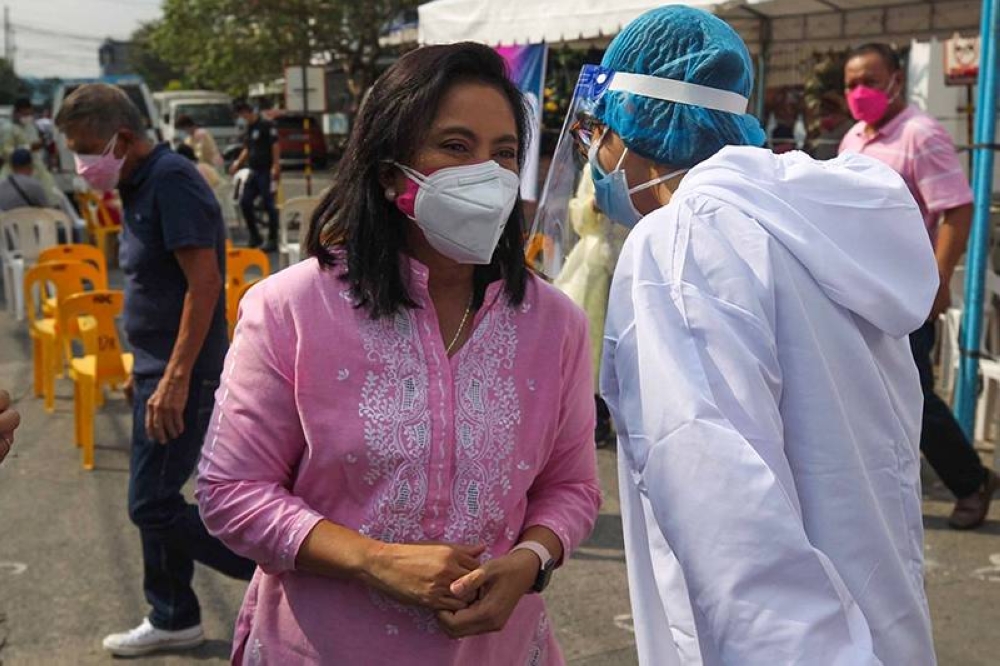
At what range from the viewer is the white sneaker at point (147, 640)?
3.74m

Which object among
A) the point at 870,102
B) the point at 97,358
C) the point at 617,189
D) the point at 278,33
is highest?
the point at 278,33

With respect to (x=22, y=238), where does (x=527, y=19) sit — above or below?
above

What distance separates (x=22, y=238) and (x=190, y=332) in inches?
285

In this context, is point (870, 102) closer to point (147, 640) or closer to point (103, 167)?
point (103, 167)

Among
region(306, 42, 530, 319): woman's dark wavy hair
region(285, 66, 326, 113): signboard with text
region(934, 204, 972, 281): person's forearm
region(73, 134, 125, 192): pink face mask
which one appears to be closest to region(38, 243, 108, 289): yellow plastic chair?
region(73, 134, 125, 192): pink face mask

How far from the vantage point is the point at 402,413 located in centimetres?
180

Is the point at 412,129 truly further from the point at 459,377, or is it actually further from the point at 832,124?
the point at 832,124

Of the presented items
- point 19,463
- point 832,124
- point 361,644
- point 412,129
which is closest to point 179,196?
point 412,129

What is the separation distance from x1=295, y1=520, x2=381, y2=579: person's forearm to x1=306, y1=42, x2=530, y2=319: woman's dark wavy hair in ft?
1.13

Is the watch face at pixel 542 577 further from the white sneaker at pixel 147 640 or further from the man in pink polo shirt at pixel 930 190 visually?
the man in pink polo shirt at pixel 930 190

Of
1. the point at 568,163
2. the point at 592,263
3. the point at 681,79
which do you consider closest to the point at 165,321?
the point at 568,163

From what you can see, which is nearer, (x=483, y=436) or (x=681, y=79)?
(x=681, y=79)

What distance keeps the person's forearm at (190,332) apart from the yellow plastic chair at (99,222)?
9.87m

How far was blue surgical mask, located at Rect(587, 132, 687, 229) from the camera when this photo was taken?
67.5 inches
